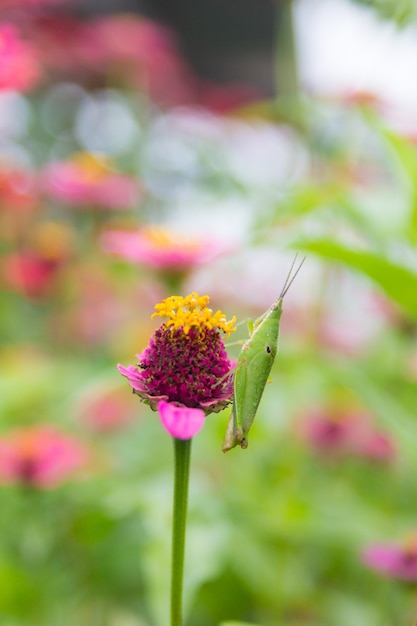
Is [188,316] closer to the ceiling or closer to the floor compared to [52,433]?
closer to the ceiling

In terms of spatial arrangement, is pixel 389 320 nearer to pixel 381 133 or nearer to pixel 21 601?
pixel 381 133

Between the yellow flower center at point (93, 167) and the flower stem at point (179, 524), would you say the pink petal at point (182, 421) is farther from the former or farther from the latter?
the yellow flower center at point (93, 167)

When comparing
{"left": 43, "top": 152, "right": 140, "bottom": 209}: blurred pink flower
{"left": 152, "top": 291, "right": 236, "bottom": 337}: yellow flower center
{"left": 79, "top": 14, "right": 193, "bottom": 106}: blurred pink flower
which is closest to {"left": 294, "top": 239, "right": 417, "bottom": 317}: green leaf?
{"left": 152, "top": 291, "right": 236, "bottom": 337}: yellow flower center

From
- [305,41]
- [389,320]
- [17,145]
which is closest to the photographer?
[389,320]

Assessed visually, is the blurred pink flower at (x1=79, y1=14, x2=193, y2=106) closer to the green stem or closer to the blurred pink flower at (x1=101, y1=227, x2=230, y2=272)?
the green stem

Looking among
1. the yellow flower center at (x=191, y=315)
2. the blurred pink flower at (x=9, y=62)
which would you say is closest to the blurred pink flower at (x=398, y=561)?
the yellow flower center at (x=191, y=315)

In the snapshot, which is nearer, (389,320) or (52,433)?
(52,433)

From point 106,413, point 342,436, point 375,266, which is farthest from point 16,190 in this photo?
point 375,266

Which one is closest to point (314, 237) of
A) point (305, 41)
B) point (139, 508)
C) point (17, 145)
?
point (139, 508)
